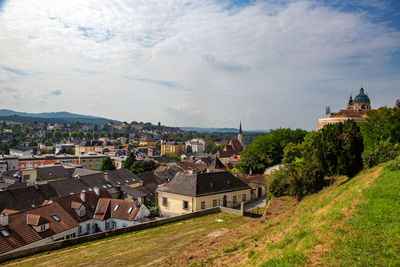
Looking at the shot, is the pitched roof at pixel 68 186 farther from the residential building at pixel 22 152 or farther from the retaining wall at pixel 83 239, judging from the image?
the residential building at pixel 22 152

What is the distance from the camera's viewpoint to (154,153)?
482 feet

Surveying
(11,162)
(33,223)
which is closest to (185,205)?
(33,223)

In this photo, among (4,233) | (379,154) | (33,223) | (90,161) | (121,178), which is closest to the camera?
(379,154)

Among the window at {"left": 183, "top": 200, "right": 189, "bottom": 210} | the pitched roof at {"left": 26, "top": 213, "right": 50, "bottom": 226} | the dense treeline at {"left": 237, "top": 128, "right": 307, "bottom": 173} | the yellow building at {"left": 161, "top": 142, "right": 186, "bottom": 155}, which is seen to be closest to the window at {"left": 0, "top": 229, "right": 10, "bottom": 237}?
the pitched roof at {"left": 26, "top": 213, "right": 50, "bottom": 226}

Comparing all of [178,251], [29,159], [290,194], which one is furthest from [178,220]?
[29,159]

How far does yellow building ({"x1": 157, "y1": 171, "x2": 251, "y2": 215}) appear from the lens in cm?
2694

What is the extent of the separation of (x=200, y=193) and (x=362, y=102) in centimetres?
8949

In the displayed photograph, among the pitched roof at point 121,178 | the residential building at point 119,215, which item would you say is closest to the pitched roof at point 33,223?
the residential building at point 119,215

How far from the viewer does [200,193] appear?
2702 cm

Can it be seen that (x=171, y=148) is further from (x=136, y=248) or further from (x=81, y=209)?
(x=136, y=248)

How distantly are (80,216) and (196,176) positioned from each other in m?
13.2

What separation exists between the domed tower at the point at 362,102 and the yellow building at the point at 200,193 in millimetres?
81699

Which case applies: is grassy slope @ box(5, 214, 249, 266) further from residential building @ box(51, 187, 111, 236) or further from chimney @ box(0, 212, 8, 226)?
residential building @ box(51, 187, 111, 236)

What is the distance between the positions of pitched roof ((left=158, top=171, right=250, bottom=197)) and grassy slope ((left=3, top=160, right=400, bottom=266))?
29.0 ft
